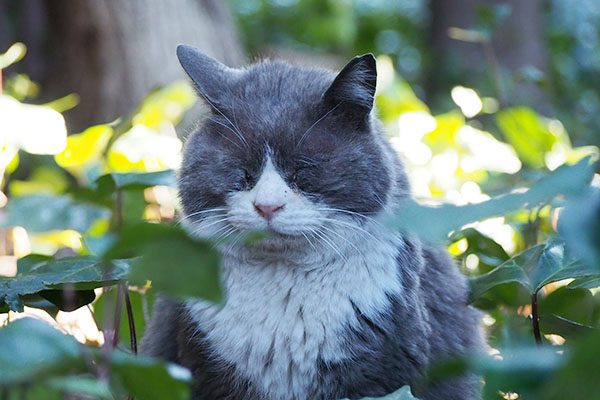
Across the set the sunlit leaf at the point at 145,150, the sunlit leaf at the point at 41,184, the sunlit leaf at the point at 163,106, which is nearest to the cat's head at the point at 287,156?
the sunlit leaf at the point at 145,150

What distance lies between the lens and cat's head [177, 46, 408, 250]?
153 centimetres

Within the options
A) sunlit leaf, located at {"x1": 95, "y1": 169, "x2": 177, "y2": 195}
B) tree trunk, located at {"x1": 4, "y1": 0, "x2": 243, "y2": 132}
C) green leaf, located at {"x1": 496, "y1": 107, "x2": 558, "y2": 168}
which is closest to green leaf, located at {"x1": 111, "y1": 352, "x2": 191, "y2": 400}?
sunlit leaf, located at {"x1": 95, "y1": 169, "x2": 177, "y2": 195}

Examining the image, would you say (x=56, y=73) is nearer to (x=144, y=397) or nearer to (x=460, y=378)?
(x=460, y=378)

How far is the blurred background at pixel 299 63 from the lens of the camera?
1.96 metres

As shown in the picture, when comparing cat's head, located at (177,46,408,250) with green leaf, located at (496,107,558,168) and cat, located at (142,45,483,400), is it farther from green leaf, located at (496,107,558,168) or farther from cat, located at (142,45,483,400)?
green leaf, located at (496,107,558,168)

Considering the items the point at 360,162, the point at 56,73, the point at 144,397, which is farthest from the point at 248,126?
the point at 56,73

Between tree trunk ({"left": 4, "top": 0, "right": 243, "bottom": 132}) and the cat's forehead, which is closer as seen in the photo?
the cat's forehead

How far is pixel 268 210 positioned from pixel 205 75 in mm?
452

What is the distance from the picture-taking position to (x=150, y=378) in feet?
2.61

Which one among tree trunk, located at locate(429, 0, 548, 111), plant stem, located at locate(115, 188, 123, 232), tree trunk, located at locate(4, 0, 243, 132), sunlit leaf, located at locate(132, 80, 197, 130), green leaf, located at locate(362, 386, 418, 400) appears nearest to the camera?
green leaf, located at locate(362, 386, 418, 400)

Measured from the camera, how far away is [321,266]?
62.9 inches

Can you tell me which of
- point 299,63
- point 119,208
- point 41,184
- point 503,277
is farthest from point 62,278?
point 41,184

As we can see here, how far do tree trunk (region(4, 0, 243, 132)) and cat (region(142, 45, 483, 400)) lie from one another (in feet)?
8.41

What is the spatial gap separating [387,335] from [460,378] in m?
0.26
